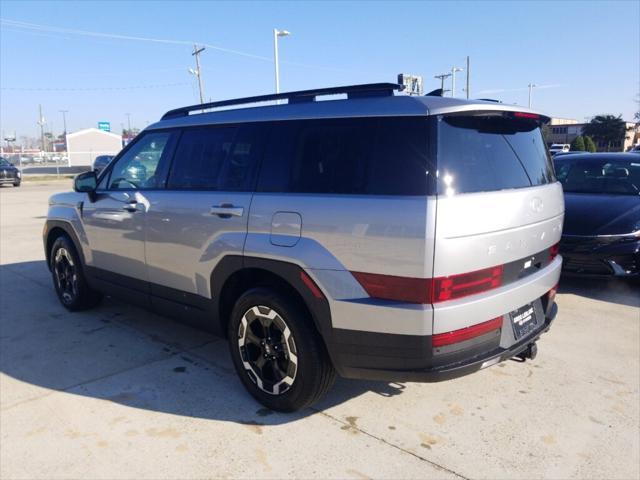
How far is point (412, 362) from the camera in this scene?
2.57 m

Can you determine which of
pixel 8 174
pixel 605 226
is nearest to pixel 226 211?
pixel 605 226

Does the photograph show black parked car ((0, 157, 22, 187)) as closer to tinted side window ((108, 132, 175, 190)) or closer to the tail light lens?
tinted side window ((108, 132, 175, 190))

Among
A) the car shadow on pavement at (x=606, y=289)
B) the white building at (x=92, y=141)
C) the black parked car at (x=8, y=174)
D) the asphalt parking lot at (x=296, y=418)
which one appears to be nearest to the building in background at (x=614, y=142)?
the black parked car at (x=8, y=174)

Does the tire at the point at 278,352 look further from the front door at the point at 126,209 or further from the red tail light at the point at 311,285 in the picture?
the front door at the point at 126,209

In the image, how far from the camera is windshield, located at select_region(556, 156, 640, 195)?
6.33m

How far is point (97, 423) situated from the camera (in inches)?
121

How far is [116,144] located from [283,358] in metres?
80.7

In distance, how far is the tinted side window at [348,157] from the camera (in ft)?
8.36

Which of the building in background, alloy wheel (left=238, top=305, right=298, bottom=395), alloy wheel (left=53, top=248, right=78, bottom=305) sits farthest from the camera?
the building in background

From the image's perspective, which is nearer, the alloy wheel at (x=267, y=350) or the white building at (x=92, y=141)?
the alloy wheel at (x=267, y=350)

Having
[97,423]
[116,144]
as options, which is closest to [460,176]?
[97,423]

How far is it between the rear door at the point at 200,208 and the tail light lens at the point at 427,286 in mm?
976

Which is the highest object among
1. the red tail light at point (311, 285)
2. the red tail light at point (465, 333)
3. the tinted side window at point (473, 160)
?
the tinted side window at point (473, 160)

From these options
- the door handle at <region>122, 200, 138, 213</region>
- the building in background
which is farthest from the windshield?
the building in background
